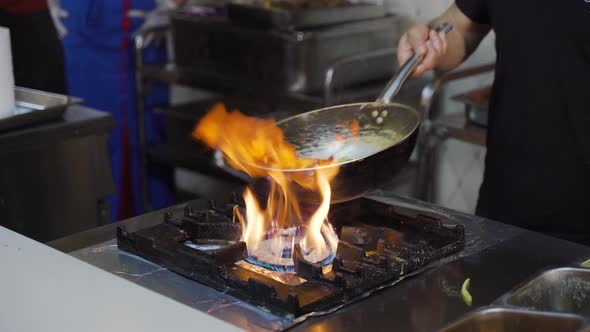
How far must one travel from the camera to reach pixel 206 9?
3146mm

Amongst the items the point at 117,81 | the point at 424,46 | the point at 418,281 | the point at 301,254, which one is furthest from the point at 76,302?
the point at 117,81

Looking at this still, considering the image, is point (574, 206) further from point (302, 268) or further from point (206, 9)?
point (206, 9)

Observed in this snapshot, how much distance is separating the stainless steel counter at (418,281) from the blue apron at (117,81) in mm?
2068

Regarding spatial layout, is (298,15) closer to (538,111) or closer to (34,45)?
(34,45)

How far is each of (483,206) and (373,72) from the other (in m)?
1.18

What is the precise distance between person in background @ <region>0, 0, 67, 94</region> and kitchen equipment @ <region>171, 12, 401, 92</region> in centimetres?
55

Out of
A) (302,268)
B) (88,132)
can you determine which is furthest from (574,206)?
(88,132)

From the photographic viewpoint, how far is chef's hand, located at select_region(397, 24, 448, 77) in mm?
1652

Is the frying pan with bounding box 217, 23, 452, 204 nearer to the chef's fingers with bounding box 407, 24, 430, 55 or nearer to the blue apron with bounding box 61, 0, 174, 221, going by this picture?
the chef's fingers with bounding box 407, 24, 430, 55

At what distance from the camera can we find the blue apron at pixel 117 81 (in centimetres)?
332

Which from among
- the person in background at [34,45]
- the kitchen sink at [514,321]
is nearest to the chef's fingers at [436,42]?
the kitchen sink at [514,321]

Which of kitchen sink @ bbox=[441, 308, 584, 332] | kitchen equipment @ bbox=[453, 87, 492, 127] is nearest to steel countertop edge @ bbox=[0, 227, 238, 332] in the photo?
kitchen sink @ bbox=[441, 308, 584, 332]

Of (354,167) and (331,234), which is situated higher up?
(354,167)

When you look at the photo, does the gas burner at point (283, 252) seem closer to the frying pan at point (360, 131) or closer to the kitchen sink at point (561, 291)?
the frying pan at point (360, 131)
